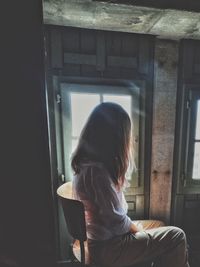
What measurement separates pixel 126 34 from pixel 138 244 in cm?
196

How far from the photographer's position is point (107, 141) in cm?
145

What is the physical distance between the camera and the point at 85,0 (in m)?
1.35

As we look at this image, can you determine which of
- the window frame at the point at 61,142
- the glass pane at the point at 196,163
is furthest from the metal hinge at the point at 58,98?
the glass pane at the point at 196,163

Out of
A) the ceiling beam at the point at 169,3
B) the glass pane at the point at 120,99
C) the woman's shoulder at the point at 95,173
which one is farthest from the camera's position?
the glass pane at the point at 120,99

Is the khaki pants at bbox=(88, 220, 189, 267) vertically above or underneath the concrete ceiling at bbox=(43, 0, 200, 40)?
underneath

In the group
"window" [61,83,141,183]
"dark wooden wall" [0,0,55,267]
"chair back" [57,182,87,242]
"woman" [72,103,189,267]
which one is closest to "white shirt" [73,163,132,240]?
"woman" [72,103,189,267]

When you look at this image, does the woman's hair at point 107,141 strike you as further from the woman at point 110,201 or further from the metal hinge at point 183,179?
the metal hinge at point 183,179

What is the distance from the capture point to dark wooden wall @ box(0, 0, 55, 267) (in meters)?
0.94

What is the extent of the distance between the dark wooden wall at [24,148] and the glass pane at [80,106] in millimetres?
1035

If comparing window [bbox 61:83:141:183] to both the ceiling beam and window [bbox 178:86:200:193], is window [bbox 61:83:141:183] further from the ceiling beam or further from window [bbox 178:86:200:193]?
the ceiling beam

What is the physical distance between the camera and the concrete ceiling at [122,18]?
141 centimetres

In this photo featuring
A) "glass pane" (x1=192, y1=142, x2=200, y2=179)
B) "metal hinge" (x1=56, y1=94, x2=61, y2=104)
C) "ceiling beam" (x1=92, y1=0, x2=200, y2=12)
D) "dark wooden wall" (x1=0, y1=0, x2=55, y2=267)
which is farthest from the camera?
"glass pane" (x1=192, y1=142, x2=200, y2=179)

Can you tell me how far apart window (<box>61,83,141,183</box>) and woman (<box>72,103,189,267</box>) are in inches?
21.0

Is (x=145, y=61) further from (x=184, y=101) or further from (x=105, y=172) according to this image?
(x=105, y=172)
